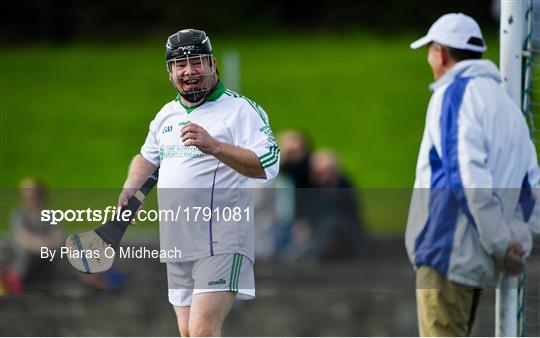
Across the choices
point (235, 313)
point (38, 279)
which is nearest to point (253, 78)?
point (235, 313)

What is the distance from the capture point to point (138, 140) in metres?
24.9

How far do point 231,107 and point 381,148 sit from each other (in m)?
19.3

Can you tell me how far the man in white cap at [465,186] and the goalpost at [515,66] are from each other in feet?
2.05

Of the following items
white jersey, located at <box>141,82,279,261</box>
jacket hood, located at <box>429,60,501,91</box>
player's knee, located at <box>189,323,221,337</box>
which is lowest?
player's knee, located at <box>189,323,221,337</box>

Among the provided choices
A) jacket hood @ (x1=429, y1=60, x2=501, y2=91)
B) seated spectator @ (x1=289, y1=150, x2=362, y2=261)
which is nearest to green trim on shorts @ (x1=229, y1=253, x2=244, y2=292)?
jacket hood @ (x1=429, y1=60, x2=501, y2=91)

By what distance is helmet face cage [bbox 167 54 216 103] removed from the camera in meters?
5.48

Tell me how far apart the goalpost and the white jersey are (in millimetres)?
1629

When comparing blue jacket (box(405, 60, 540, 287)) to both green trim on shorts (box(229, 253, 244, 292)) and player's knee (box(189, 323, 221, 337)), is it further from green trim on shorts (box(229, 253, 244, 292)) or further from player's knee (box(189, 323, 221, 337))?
player's knee (box(189, 323, 221, 337))

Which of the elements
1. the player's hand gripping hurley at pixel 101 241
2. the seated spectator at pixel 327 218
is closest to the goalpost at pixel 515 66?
the player's hand gripping hurley at pixel 101 241

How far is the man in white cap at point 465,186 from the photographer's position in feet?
19.1

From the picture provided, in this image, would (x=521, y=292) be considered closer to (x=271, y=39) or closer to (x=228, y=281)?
(x=228, y=281)

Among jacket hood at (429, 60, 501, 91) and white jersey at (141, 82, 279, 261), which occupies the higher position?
jacket hood at (429, 60, 501, 91)

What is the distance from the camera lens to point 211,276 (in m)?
5.71

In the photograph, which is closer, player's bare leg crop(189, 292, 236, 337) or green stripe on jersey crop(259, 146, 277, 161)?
green stripe on jersey crop(259, 146, 277, 161)
